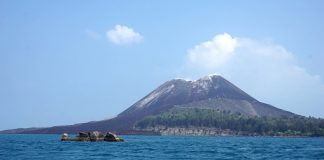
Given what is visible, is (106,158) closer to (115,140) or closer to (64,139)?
(115,140)

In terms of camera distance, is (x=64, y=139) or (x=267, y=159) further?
(x=64, y=139)

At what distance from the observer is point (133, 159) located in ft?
223

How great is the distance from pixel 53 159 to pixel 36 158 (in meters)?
2.84

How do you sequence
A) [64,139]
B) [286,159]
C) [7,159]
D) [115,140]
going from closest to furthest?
[7,159]
[286,159]
[115,140]
[64,139]

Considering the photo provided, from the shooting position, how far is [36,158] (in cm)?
6725

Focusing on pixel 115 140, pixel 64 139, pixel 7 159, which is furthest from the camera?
pixel 64 139

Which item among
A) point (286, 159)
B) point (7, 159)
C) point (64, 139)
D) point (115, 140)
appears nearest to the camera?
point (7, 159)

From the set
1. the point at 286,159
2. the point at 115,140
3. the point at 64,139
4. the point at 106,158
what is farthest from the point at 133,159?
the point at 64,139

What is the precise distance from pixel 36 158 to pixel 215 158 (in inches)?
931

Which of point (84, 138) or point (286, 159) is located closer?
point (286, 159)

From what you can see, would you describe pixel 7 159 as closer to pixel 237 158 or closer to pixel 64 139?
pixel 237 158

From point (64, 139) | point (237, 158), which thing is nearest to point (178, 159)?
point (237, 158)

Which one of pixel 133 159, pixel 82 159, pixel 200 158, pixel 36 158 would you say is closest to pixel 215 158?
pixel 200 158

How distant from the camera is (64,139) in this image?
520 feet
